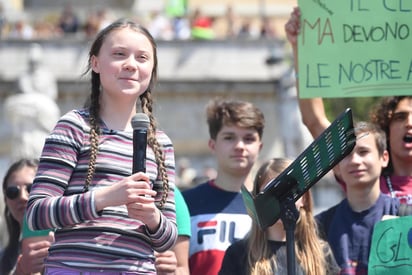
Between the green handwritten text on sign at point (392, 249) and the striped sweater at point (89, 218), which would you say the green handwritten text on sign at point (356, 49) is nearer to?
the green handwritten text on sign at point (392, 249)

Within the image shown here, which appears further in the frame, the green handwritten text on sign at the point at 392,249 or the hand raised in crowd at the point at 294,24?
the hand raised in crowd at the point at 294,24

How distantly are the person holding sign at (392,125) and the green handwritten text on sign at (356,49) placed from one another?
0.15 m

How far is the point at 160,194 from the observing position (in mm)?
5289

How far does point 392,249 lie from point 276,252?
20.6 inches

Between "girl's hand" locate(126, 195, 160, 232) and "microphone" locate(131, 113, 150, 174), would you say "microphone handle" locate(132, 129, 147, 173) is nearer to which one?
"microphone" locate(131, 113, 150, 174)

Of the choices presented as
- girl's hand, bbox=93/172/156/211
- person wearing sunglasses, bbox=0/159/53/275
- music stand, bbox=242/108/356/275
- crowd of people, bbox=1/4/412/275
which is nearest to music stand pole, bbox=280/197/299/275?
music stand, bbox=242/108/356/275

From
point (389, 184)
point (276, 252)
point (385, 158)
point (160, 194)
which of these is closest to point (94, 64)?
point (160, 194)

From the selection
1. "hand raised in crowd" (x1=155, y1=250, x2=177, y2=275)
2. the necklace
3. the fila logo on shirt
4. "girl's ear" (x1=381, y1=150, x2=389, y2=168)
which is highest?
"girl's ear" (x1=381, y1=150, x2=389, y2=168)

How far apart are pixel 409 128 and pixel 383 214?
1.54 feet

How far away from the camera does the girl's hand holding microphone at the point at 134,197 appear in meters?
4.84

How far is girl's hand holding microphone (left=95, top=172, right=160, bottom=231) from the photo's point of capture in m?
4.84

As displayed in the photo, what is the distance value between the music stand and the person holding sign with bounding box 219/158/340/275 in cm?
75

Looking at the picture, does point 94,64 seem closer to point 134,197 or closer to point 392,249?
point 134,197

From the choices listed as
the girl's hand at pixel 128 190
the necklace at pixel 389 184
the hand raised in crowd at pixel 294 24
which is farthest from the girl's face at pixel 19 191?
the girl's hand at pixel 128 190
